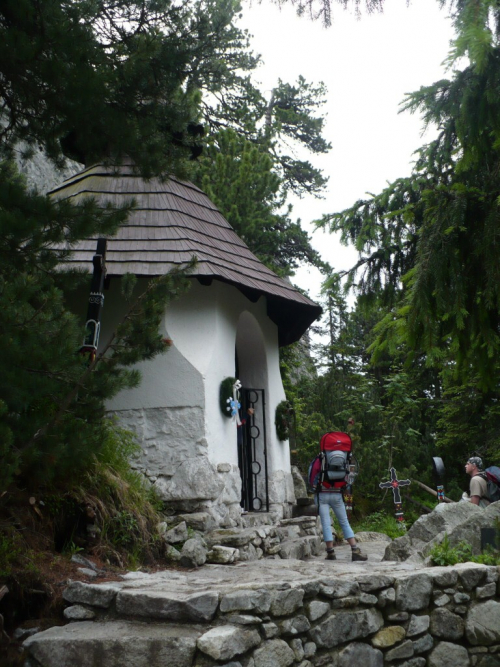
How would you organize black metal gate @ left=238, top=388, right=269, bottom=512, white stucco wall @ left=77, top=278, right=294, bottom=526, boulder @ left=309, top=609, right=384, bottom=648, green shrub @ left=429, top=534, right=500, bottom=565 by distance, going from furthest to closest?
black metal gate @ left=238, top=388, right=269, bottom=512 → white stucco wall @ left=77, top=278, right=294, bottom=526 → green shrub @ left=429, top=534, right=500, bottom=565 → boulder @ left=309, top=609, right=384, bottom=648

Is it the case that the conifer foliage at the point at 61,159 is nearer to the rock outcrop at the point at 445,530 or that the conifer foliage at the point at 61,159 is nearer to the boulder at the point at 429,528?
the rock outcrop at the point at 445,530

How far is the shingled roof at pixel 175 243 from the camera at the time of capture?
23.7 ft

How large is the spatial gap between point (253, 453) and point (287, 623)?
4.92 meters

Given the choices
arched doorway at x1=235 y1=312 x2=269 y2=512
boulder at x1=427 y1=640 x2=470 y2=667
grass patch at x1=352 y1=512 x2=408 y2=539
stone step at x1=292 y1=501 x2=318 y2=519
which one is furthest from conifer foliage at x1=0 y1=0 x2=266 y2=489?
grass patch at x1=352 y1=512 x2=408 y2=539

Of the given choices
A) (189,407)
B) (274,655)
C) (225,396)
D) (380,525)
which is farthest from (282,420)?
(274,655)

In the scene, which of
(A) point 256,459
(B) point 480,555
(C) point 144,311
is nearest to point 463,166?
(C) point 144,311

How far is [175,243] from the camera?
296 inches

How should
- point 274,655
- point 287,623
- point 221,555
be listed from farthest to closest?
point 221,555
point 287,623
point 274,655

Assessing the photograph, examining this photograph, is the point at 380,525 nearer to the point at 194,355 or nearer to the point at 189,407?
the point at 189,407

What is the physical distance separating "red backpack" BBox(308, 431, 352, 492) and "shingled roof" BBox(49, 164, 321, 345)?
220 centimetres

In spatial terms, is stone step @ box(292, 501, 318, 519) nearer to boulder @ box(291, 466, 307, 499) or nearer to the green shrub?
boulder @ box(291, 466, 307, 499)

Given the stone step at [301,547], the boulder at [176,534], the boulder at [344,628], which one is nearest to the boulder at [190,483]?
the boulder at [176,534]

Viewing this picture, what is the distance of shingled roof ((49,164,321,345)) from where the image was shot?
723cm

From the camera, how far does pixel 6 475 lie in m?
3.45
